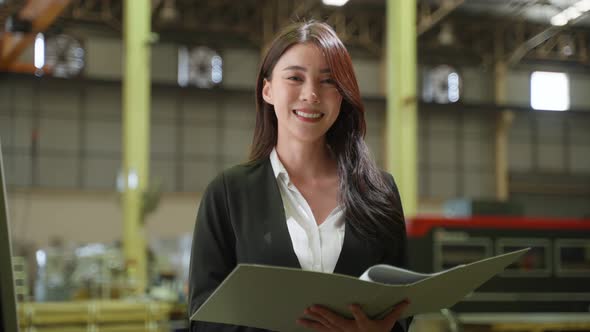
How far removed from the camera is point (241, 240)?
1.75m

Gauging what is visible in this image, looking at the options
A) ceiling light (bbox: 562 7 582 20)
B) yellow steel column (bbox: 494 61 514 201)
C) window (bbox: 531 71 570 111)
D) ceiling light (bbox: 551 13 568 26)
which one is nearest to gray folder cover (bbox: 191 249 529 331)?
ceiling light (bbox: 562 7 582 20)

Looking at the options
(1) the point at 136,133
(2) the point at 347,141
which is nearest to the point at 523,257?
(1) the point at 136,133

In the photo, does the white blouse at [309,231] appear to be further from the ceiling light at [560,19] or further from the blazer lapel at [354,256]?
the ceiling light at [560,19]

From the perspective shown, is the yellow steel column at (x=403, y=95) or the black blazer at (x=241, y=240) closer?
the black blazer at (x=241, y=240)

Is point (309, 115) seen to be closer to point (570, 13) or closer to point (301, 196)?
point (301, 196)

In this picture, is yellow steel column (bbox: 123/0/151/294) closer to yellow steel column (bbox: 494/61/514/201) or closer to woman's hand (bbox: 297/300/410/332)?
woman's hand (bbox: 297/300/410/332)

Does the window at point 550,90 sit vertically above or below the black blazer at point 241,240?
above

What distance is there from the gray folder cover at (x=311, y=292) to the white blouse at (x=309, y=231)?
166 millimetres

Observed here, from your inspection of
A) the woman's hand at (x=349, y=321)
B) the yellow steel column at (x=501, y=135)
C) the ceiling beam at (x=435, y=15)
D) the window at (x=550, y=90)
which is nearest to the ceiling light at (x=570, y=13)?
the ceiling beam at (x=435, y=15)

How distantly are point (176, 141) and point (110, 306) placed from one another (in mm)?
16536

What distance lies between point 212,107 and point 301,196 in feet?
78.1

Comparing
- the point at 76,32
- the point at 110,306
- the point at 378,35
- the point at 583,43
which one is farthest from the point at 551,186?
the point at 110,306

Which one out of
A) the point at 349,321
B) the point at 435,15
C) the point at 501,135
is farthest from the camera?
the point at 501,135

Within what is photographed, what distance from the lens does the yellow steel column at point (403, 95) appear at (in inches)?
552
